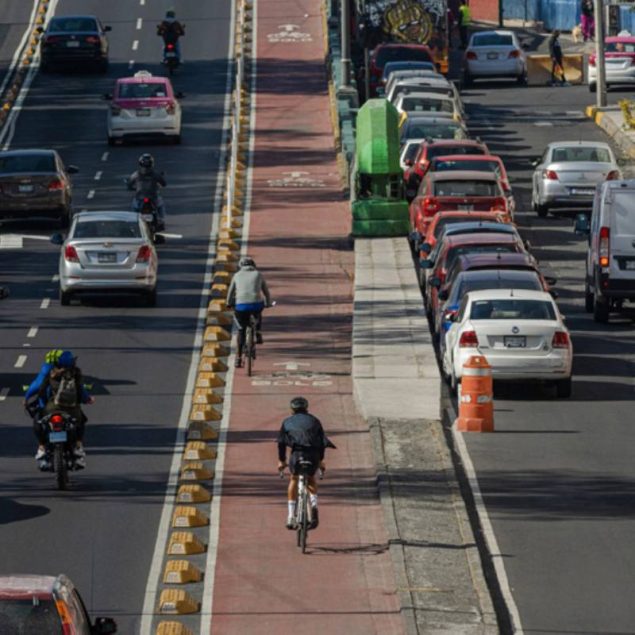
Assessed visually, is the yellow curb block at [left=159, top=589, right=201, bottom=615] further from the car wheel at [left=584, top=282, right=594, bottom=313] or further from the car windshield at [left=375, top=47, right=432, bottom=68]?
the car windshield at [left=375, top=47, right=432, bottom=68]

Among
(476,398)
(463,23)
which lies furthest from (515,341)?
(463,23)

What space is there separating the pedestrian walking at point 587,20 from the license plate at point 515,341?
179ft

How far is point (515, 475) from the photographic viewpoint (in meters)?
24.5

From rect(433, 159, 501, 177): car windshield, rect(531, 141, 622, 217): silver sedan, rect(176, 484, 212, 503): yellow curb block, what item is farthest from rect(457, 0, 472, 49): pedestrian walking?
rect(176, 484, 212, 503): yellow curb block

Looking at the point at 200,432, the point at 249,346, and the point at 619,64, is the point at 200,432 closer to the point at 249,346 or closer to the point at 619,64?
the point at 249,346

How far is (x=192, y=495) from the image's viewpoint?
22.8 m

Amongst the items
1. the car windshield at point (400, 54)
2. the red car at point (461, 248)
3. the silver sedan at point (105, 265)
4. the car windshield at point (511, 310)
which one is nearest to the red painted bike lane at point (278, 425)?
the red car at point (461, 248)

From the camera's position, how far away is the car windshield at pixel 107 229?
36500 millimetres

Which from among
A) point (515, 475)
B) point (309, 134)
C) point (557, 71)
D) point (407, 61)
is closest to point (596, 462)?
point (515, 475)

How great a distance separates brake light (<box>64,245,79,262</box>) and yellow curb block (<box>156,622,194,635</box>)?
18.8 m

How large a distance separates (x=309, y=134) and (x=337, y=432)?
31.4m

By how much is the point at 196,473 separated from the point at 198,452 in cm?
112

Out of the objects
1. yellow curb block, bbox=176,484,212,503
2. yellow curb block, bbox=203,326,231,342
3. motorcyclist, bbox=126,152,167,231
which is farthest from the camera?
motorcyclist, bbox=126,152,167,231

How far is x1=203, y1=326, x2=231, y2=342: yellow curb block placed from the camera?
3338 centimetres
